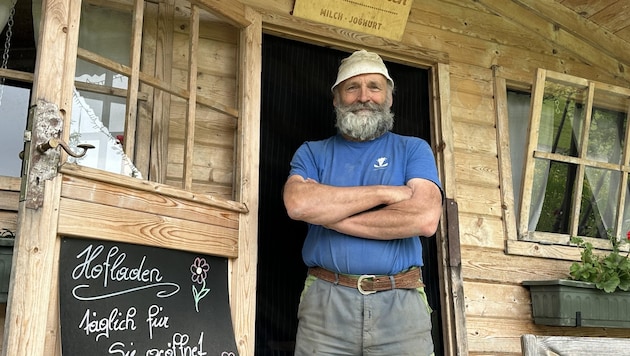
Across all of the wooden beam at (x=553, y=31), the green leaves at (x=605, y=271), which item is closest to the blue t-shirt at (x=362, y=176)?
the green leaves at (x=605, y=271)

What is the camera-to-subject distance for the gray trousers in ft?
7.37

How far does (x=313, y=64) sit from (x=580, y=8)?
66.2 inches

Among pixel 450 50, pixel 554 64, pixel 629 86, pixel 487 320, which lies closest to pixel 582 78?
pixel 554 64

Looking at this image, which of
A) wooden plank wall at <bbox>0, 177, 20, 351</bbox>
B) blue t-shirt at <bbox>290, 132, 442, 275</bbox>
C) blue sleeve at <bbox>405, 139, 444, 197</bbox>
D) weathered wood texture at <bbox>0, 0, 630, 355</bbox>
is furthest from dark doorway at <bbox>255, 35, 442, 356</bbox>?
wooden plank wall at <bbox>0, 177, 20, 351</bbox>

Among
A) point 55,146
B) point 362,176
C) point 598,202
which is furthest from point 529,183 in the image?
point 55,146

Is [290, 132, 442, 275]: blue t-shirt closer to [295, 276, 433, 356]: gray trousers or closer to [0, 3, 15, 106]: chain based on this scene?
[295, 276, 433, 356]: gray trousers

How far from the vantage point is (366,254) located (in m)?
2.29

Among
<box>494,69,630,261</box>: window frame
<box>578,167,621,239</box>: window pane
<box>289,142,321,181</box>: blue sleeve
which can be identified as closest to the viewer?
<box>289,142,321,181</box>: blue sleeve

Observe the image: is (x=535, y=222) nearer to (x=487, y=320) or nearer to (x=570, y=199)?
(x=570, y=199)

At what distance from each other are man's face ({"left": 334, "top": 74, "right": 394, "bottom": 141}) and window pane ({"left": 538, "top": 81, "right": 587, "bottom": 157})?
1.30 m

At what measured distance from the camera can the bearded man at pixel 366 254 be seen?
226 centimetres

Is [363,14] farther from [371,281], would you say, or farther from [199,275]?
[199,275]

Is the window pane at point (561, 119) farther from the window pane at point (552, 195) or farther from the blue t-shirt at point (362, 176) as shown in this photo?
the blue t-shirt at point (362, 176)

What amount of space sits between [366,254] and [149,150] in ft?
3.02
